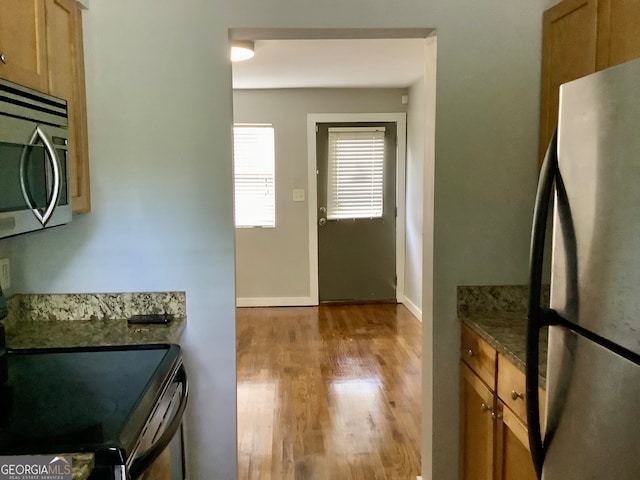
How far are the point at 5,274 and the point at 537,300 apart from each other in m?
1.88

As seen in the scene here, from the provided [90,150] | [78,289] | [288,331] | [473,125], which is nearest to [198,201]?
[90,150]

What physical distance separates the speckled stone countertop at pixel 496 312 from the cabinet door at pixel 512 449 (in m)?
0.23

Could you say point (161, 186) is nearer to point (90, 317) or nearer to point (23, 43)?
point (90, 317)

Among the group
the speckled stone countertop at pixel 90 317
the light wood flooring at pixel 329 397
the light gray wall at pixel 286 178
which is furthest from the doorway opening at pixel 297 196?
the speckled stone countertop at pixel 90 317

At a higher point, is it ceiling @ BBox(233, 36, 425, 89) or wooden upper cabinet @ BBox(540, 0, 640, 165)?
ceiling @ BBox(233, 36, 425, 89)

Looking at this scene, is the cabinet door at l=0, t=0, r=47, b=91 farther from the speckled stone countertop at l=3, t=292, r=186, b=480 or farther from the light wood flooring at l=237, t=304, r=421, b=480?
the light wood flooring at l=237, t=304, r=421, b=480

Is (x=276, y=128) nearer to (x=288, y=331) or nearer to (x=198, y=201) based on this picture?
(x=288, y=331)

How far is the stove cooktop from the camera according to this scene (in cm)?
108

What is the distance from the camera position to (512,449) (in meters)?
1.66

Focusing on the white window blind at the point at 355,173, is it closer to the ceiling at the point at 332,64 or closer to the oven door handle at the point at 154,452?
the ceiling at the point at 332,64

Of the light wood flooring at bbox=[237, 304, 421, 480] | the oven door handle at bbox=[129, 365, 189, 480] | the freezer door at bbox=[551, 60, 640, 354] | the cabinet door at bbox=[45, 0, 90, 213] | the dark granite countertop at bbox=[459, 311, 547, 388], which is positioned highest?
the cabinet door at bbox=[45, 0, 90, 213]

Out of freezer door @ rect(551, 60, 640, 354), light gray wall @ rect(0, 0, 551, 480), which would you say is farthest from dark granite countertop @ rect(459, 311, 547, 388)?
freezer door @ rect(551, 60, 640, 354)

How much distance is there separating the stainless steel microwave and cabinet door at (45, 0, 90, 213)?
156 mm

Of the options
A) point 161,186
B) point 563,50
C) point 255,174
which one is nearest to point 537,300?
point 563,50
